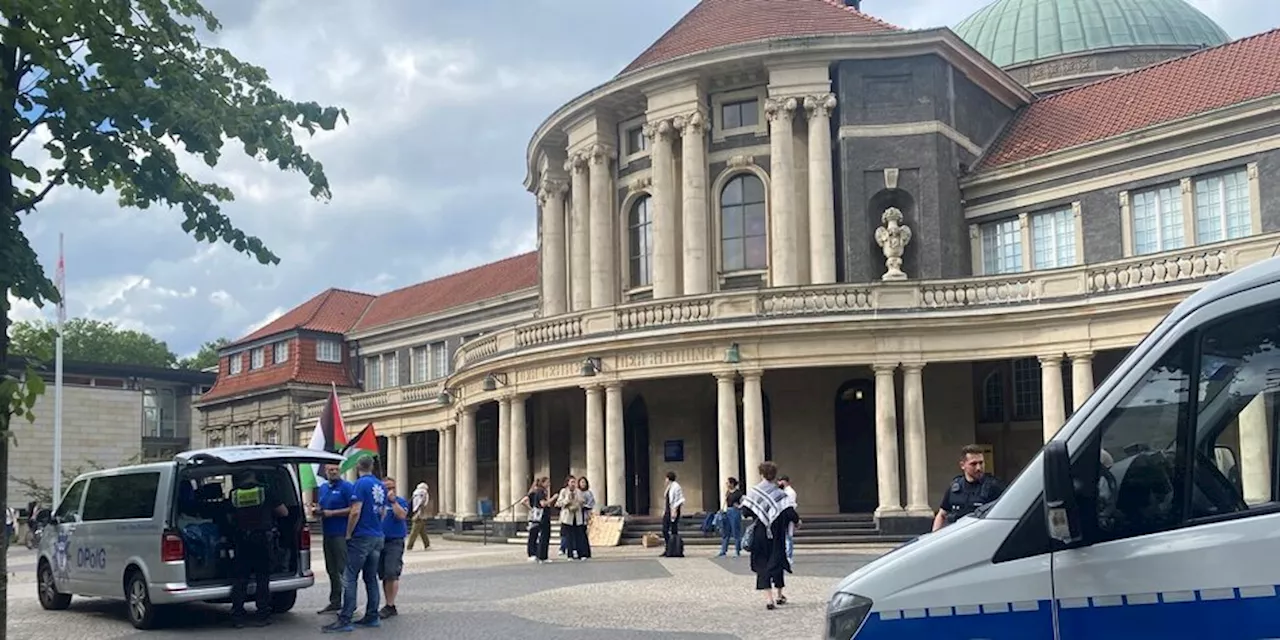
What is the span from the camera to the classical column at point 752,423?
1108 inches

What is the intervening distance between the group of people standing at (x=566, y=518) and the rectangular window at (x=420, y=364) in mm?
32596

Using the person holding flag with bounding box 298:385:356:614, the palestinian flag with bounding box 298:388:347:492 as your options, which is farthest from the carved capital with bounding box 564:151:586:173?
the person holding flag with bounding box 298:385:356:614

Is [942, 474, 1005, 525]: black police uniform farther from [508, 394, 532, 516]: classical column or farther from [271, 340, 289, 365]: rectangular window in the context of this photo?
[271, 340, 289, 365]: rectangular window

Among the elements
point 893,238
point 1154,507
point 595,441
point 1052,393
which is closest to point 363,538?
point 1154,507

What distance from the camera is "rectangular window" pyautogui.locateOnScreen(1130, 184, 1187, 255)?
31.1 meters

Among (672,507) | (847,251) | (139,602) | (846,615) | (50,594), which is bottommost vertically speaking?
(50,594)

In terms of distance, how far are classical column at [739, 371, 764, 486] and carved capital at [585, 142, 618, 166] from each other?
10.9 metres

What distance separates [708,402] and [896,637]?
28.5m

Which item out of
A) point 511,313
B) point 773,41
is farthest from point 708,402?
point 511,313

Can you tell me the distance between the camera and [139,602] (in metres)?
14.2

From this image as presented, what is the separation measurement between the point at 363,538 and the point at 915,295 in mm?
17760

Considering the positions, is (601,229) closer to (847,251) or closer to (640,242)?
(640,242)

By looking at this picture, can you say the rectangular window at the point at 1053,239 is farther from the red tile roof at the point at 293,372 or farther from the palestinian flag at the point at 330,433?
the red tile roof at the point at 293,372

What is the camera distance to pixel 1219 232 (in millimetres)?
30016
